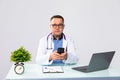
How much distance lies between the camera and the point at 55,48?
3.39 m

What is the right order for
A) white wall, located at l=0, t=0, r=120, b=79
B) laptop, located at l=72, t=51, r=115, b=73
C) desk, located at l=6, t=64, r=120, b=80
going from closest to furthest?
desk, located at l=6, t=64, r=120, b=80, laptop, located at l=72, t=51, r=115, b=73, white wall, located at l=0, t=0, r=120, b=79

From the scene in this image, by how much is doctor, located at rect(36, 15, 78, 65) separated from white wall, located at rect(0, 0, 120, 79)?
145 centimetres

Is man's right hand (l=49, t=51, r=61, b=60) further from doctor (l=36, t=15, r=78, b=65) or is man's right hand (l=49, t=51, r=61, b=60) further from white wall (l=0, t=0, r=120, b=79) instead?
white wall (l=0, t=0, r=120, b=79)

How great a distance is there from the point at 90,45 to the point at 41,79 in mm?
2767

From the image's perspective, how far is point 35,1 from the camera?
4.79m

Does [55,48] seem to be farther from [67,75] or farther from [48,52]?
[67,75]

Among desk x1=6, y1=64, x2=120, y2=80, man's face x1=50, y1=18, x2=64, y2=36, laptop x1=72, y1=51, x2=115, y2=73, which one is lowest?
desk x1=6, y1=64, x2=120, y2=80

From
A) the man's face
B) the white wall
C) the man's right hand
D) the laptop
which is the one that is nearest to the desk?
the laptop

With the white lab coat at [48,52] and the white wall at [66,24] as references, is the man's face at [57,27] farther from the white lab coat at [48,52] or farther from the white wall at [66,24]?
the white wall at [66,24]

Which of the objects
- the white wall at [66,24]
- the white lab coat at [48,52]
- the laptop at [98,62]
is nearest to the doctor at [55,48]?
the white lab coat at [48,52]

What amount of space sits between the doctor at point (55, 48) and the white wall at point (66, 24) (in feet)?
4.77

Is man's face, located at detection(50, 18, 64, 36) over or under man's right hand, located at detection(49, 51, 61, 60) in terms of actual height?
over

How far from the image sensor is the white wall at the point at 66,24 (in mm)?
4766

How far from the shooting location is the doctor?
3049 mm
